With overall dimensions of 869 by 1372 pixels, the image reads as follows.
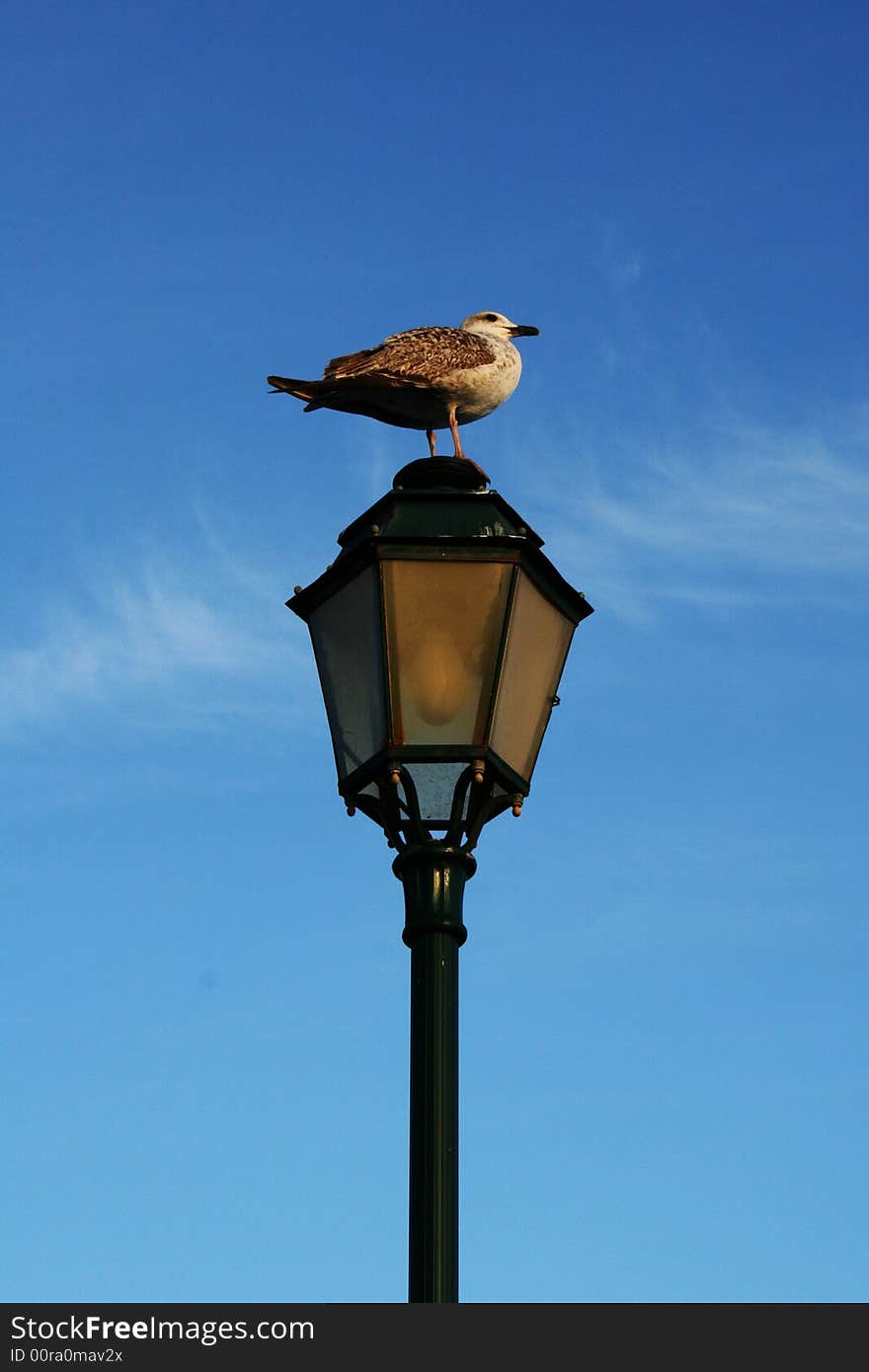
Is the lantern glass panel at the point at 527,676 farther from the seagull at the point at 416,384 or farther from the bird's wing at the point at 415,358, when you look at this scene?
the bird's wing at the point at 415,358

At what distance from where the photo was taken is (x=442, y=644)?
16.5ft

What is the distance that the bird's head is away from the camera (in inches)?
305

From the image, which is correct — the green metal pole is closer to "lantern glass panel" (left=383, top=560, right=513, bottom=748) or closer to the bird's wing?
"lantern glass panel" (left=383, top=560, right=513, bottom=748)

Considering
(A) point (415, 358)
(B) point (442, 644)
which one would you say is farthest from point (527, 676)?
(A) point (415, 358)

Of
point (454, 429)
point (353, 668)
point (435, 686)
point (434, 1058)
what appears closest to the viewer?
point (434, 1058)

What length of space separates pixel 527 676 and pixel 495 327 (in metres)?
3.27

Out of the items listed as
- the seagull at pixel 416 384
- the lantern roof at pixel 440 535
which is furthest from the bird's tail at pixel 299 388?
the lantern roof at pixel 440 535

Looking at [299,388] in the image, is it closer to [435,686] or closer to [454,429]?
[454,429]

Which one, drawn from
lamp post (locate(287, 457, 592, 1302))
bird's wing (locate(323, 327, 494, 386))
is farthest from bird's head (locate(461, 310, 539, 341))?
lamp post (locate(287, 457, 592, 1302))

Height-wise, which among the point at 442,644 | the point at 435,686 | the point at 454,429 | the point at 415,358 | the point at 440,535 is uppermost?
the point at 415,358

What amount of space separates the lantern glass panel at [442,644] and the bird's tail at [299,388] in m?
1.94

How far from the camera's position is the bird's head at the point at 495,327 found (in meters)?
7.74

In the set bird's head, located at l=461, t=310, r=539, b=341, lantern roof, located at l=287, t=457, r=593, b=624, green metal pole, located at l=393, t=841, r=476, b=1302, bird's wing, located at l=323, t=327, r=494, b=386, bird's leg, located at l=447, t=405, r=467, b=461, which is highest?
bird's head, located at l=461, t=310, r=539, b=341
